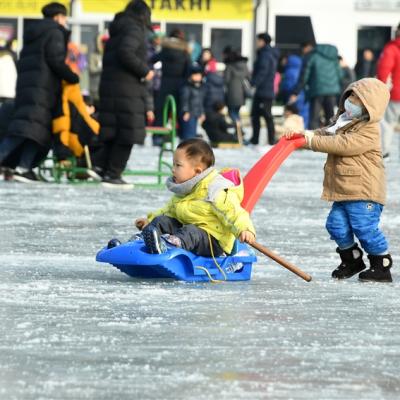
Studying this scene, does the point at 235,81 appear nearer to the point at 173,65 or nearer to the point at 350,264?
the point at 173,65

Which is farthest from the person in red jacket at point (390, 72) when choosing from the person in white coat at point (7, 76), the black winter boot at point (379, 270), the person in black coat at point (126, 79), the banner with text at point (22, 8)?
the banner with text at point (22, 8)

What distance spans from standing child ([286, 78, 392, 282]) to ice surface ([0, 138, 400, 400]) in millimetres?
231

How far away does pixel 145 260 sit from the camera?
24.0 ft

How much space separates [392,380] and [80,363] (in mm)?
994

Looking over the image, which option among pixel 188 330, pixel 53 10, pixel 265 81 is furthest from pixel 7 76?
pixel 188 330

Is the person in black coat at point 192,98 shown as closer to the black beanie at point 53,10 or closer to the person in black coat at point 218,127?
the person in black coat at point 218,127

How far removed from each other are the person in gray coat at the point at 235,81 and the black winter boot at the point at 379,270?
18172 millimetres

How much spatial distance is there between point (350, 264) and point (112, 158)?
6.73m

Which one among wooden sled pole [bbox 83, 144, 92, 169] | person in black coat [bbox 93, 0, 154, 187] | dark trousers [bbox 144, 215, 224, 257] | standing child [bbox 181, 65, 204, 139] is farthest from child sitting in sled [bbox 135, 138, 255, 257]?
standing child [bbox 181, 65, 204, 139]

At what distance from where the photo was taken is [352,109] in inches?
308

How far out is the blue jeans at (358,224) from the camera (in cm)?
778

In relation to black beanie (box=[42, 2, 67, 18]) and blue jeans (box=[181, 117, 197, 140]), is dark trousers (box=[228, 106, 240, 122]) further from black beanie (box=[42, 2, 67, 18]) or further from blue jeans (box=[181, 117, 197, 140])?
black beanie (box=[42, 2, 67, 18])

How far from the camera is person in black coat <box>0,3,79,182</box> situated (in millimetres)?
14141

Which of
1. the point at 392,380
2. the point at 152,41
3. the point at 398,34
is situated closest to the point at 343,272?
the point at 392,380
